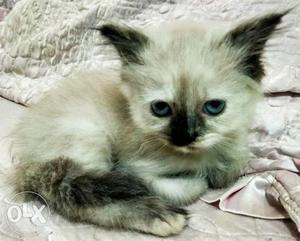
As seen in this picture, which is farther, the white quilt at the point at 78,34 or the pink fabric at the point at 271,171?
the white quilt at the point at 78,34

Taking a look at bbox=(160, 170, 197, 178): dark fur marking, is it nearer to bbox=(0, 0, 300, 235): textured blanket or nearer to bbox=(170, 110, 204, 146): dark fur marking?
bbox=(0, 0, 300, 235): textured blanket

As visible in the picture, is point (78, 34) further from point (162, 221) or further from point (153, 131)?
point (162, 221)

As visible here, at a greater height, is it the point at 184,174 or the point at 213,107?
the point at 213,107

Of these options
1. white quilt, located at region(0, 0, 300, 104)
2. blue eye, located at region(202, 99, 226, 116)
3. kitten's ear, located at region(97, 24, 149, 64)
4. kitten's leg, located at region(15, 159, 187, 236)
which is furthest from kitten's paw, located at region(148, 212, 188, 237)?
white quilt, located at region(0, 0, 300, 104)

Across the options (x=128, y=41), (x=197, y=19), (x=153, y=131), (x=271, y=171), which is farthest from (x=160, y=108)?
(x=197, y=19)

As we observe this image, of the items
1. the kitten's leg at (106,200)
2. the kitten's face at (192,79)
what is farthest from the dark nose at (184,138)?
the kitten's leg at (106,200)

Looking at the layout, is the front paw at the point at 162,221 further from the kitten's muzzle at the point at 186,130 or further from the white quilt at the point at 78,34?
the white quilt at the point at 78,34
